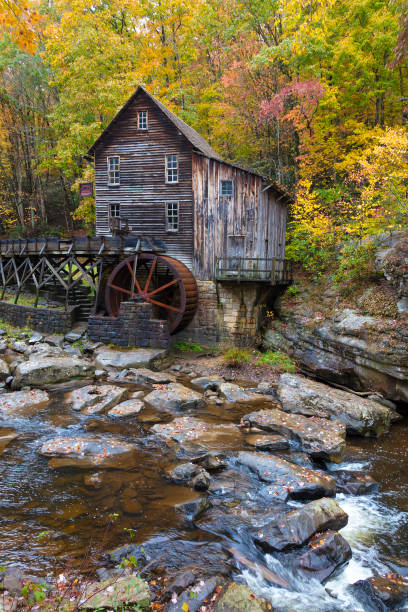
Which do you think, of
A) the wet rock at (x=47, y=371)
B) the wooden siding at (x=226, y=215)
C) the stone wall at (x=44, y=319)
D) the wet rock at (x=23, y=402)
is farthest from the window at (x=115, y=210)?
the wet rock at (x=23, y=402)

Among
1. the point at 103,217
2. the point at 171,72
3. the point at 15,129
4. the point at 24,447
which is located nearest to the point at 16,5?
the point at 24,447

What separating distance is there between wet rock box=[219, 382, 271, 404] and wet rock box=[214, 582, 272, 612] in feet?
18.1

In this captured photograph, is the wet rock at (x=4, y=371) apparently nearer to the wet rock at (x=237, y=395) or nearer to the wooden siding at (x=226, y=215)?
the wet rock at (x=237, y=395)

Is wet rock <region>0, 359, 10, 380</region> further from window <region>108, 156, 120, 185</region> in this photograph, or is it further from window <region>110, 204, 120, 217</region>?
window <region>108, 156, 120, 185</region>

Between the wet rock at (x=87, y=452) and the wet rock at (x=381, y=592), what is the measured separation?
3585 millimetres

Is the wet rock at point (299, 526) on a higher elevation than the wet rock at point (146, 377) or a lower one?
higher

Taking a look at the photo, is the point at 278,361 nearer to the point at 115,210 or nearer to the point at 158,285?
the point at 158,285

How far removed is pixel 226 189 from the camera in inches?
538

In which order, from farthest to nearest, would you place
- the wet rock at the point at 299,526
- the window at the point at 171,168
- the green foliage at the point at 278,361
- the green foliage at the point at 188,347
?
the window at the point at 171,168 < the green foliage at the point at 188,347 < the green foliage at the point at 278,361 < the wet rock at the point at 299,526

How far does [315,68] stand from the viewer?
566 inches

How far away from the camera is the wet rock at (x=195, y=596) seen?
3.38m

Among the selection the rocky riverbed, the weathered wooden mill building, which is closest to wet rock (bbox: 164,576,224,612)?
the rocky riverbed

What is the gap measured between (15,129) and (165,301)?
57.6 ft

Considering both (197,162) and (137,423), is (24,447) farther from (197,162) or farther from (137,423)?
(197,162)
